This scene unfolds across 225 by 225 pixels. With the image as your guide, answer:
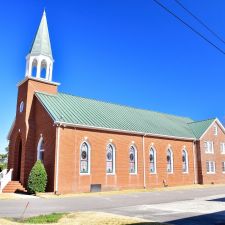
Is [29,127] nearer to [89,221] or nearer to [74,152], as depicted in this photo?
[74,152]

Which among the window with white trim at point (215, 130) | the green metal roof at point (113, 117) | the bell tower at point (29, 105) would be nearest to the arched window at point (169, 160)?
the green metal roof at point (113, 117)

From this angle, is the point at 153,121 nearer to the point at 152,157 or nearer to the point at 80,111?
the point at 152,157

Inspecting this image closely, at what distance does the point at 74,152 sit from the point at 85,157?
4.93ft

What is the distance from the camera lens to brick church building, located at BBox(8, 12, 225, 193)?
1062 inches

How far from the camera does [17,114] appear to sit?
32312mm

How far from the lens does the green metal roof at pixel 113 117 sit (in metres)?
28.9

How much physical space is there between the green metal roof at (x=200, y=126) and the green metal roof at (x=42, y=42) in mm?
22891

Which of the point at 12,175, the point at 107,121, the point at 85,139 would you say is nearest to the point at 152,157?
the point at 107,121

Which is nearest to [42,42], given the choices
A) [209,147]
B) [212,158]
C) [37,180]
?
[37,180]

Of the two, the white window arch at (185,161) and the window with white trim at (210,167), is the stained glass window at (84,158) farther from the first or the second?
the window with white trim at (210,167)

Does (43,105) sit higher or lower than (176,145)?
higher

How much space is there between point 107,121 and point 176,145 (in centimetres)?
1119

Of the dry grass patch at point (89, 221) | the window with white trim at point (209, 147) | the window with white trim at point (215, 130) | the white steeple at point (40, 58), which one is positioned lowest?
the dry grass patch at point (89, 221)

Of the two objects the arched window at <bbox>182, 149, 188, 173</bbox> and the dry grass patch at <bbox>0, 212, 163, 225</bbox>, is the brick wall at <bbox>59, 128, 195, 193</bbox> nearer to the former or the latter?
the arched window at <bbox>182, 149, 188, 173</bbox>
